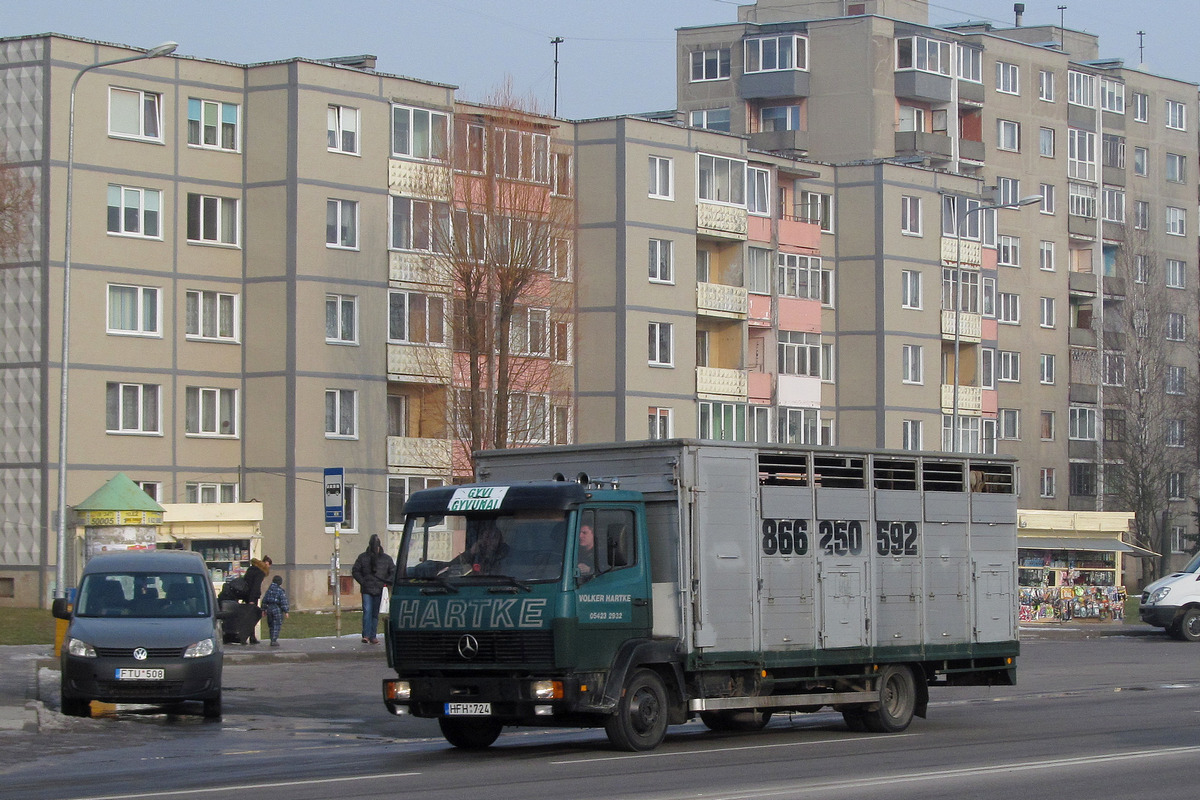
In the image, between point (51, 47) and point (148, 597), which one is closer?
point (148, 597)

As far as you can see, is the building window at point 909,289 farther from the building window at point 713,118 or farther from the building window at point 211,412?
the building window at point 211,412

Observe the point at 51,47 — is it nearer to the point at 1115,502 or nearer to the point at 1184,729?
the point at 1184,729

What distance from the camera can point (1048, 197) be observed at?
8550 centimetres

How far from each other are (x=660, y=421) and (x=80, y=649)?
4177 centimetres

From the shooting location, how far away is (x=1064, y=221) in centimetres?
8662

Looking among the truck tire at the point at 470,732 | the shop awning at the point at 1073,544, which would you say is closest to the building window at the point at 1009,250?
the shop awning at the point at 1073,544

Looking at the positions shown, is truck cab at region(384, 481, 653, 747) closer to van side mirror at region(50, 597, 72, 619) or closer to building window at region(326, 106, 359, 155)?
van side mirror at region(50, 597, 72, 619)

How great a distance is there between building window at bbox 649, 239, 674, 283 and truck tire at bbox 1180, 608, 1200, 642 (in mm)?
24033

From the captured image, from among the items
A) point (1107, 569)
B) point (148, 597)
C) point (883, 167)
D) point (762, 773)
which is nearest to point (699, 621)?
point (762, 773)

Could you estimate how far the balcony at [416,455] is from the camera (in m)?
54.7

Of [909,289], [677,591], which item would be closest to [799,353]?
[909,289]

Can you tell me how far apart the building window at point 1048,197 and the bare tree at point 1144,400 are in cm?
401

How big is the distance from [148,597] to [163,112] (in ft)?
109

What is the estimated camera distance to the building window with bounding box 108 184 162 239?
50.4 metres
